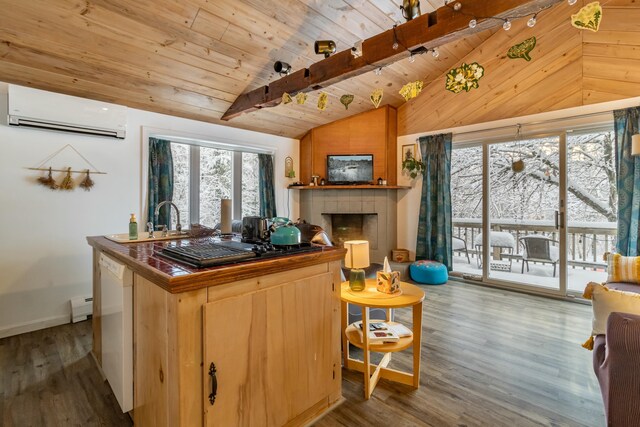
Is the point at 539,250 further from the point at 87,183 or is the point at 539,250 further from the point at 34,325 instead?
the point at 34,325

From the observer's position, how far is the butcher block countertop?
112 centimetres

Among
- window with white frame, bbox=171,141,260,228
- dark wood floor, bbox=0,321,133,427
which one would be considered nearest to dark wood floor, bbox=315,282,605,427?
dark wood floor, bbox=0,321,133,427

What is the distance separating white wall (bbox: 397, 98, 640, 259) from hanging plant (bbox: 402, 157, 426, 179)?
0.50 feet

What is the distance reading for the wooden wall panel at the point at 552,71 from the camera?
3.33m

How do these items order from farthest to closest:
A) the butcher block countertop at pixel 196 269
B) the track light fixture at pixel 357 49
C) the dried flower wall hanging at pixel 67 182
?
the dried flower wall hanging at pixel 67 182, the track light fixture at pixel 357 49, the butcher block countertop at pixel 196 269

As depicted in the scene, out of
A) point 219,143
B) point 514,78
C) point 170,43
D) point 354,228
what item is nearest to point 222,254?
point 170,43

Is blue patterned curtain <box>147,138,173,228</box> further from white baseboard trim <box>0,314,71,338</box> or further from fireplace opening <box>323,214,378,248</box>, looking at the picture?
fireplace opening <box>323,214,378,248</box>

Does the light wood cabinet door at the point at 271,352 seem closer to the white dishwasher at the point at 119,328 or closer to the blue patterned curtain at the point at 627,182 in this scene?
the white dishwasher at the point at 119,328

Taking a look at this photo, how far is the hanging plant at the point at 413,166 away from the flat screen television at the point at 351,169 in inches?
23.5

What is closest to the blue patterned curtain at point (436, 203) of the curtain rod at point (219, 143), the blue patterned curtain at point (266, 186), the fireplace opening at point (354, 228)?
the fireplace opening at point (354, 228)

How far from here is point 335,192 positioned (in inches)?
208

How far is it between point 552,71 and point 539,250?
7.65 feet

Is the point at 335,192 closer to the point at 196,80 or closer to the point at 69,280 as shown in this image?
the point at 196,80

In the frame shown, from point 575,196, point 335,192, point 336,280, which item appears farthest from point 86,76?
point 575,196
